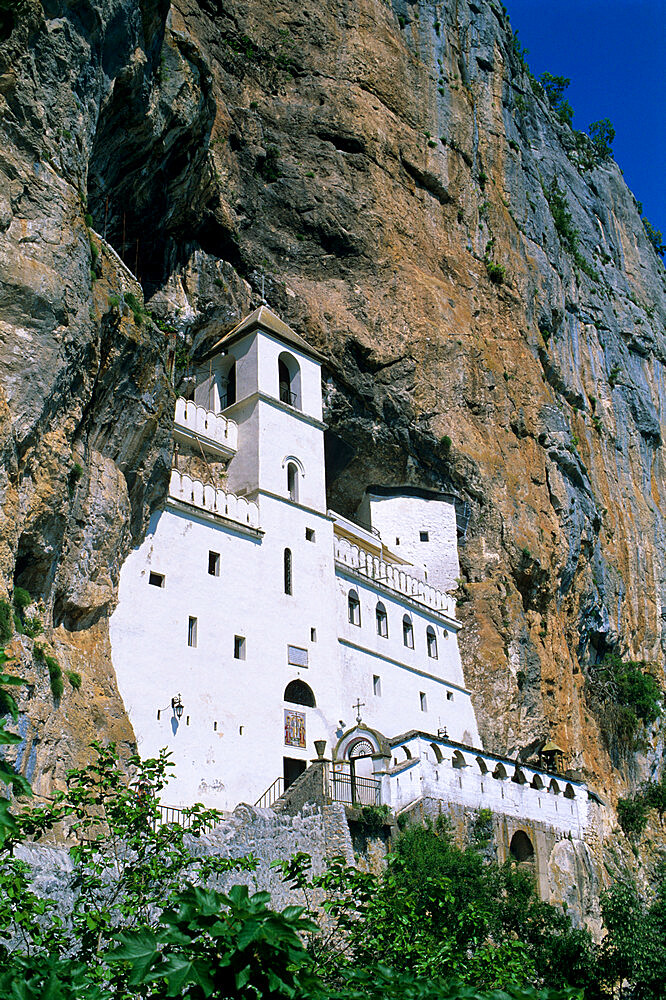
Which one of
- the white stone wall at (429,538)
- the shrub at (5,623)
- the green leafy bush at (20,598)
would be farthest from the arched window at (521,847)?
the shrub at (5,623)

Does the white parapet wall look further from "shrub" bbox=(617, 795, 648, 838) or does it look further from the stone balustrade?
the stone balustrade

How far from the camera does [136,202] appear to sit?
2748 centimetres

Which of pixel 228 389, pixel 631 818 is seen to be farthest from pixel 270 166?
pixel 631 818

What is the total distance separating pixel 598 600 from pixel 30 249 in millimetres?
32383

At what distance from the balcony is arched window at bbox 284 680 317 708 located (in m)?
7.70

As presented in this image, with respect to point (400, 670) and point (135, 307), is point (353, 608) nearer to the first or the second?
point (400, 670)

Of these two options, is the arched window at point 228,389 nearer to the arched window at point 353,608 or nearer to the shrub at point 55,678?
the arched window at point 353,608

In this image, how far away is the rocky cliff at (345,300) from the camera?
58.2 feet

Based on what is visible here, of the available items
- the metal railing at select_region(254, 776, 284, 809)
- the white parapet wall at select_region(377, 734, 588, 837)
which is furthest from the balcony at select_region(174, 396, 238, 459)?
the white parapet wall at select_region(377, 734, 588, 837)

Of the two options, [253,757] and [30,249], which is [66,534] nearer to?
[30,249]

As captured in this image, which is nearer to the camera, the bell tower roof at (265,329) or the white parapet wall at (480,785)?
the white parapet wall at (480,785)

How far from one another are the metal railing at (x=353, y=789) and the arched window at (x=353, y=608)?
8182mm

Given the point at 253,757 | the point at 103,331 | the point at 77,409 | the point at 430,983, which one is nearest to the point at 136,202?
the point at 103,331

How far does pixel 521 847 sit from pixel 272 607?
10572 millimetres
